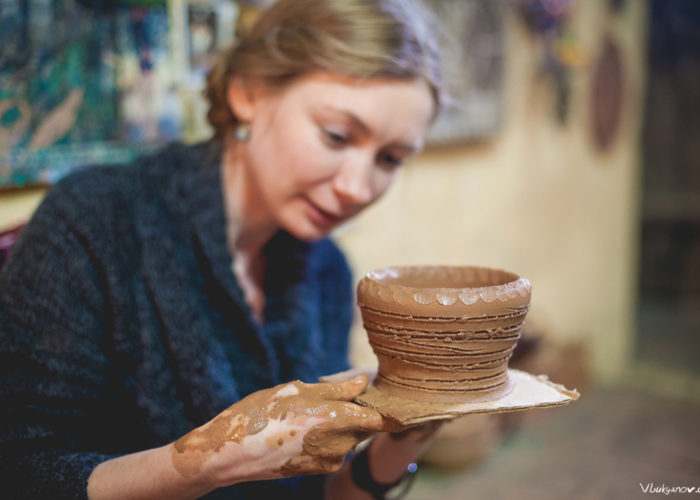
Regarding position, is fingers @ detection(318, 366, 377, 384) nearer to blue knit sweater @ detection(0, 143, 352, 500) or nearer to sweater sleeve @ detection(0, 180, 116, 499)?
blue knit sweater @ detection(0, 143, 352, 500)

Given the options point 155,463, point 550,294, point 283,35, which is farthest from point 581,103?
point 155,463

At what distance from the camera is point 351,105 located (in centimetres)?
120

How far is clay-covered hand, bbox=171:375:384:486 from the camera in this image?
0.94 m

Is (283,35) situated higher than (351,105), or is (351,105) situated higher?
(283,35)

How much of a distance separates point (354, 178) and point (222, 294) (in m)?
0.39

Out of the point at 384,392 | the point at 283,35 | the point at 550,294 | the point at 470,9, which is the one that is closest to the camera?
the point at 384,392

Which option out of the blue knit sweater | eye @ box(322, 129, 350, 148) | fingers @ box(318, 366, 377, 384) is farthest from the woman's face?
fingers @ box(318, 366, 377, 384)

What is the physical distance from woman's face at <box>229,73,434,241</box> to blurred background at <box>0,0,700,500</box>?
375 mm

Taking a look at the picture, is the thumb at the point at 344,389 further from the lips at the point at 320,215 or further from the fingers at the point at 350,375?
the lips at the point at 320,215

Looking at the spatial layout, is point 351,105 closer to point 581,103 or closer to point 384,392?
point 384,392

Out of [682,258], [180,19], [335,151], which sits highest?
[180,19]

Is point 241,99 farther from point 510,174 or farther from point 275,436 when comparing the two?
point 510,174

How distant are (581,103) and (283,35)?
11.5 ft

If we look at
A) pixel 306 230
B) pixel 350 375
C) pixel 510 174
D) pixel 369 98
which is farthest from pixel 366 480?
pixel 510 174
